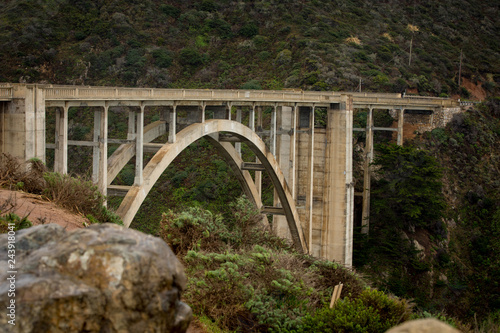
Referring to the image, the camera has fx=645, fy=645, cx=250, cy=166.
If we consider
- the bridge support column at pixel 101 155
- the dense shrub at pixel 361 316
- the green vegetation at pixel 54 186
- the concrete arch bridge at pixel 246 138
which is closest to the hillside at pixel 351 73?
the concrete arch bridge at pixel 246 138

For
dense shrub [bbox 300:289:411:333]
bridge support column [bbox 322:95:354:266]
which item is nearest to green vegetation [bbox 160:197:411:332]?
dense shrub [bbox 300:289:411:333]

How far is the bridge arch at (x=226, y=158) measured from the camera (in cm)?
1725

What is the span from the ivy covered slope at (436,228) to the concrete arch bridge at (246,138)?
186cm

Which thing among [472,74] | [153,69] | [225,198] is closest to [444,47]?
[472,74]

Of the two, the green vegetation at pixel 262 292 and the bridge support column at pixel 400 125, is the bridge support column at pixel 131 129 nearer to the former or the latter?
the green vegetation at pixel 262 292

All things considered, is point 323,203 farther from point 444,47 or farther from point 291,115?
point 444,47

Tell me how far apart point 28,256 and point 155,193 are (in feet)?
133

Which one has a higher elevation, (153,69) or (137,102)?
(153,69)

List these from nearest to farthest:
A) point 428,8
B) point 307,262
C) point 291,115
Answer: point 307,262
point 291,115
point 428,8

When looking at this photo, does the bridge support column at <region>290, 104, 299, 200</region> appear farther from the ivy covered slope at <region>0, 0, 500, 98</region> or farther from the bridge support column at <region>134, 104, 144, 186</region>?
the ivy covered slope at <region>0, 0, 500, 98</region>

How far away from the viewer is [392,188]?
4066 cm

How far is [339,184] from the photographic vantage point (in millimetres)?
35156

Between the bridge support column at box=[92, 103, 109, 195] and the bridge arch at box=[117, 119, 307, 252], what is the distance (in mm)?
1149

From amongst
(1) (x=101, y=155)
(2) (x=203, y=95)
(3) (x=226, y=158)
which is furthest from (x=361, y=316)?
(3) (x=226, y=158)
